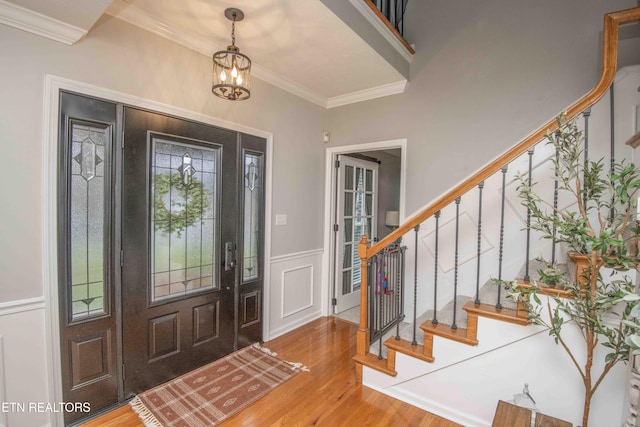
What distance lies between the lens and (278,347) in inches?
119

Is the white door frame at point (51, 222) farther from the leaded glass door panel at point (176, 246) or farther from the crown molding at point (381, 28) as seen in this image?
the crown molding at point (381, 28)

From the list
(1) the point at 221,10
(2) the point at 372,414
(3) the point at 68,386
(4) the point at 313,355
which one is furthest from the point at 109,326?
(1) the point at 221,10

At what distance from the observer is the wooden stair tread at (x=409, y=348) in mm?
2088

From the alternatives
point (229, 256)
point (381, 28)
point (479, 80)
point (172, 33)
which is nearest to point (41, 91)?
point (172, 33)

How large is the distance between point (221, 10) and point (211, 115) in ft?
2.61

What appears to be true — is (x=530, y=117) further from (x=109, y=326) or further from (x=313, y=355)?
(x=109, y=326)

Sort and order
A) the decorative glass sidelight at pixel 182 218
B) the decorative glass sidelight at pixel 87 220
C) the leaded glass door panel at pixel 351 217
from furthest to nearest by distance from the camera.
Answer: the leaded glass door panel at pixel 351 217, the decorative glass sidelight at pixel 182 218, the decorative glass sidelight at pixel 87 220

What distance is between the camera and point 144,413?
2023 millimetres

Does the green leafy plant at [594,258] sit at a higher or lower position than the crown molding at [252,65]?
lower

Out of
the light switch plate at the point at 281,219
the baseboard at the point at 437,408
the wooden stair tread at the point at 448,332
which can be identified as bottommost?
the baseboard at the point at 437,408

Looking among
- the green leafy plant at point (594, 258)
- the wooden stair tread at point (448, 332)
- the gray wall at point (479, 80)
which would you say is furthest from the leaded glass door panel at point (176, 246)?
the green leafy plant at point (594, 258)

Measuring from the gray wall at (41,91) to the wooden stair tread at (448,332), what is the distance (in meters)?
2.30

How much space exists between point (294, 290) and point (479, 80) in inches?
112

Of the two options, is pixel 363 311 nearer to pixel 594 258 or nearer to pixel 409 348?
pixel 409 348
